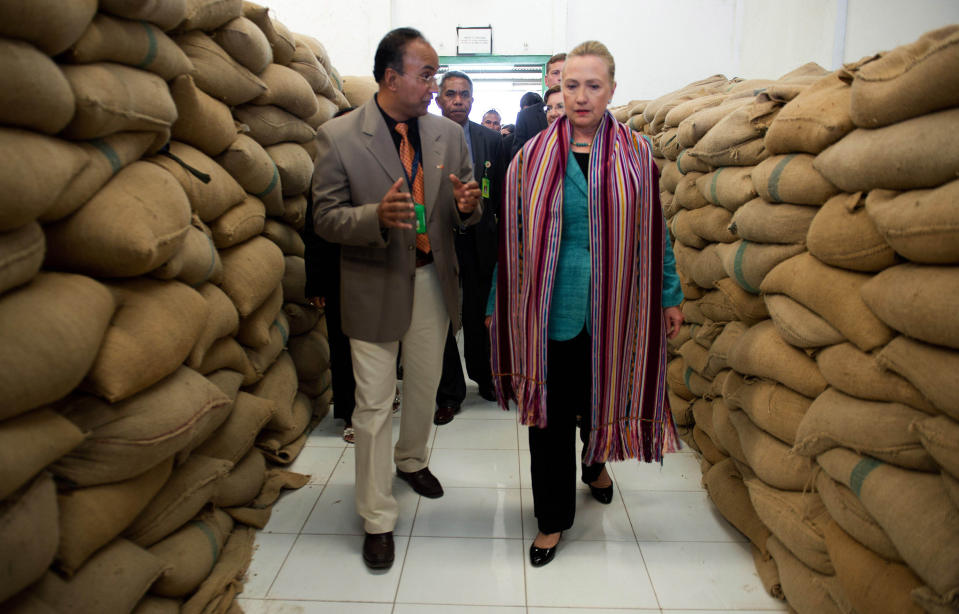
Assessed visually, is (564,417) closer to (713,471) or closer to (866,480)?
(713,471)

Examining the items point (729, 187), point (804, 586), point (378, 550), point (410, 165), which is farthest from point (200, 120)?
point (804, 586)

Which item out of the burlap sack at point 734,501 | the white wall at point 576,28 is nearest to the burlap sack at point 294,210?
the burlap sack at point 734,501

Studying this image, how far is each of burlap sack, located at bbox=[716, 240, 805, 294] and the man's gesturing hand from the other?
95 cm

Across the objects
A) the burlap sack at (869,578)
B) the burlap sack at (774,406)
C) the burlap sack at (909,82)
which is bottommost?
the burlap sack at (869,578)

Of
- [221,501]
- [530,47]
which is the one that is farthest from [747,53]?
[221,501]

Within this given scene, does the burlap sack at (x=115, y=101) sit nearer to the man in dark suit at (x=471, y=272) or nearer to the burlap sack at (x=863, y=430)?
the man in dark suit at (x=471, y=272)

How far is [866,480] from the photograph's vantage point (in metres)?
1.48

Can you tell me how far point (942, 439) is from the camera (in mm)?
1265

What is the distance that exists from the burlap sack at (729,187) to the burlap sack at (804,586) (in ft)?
3.89

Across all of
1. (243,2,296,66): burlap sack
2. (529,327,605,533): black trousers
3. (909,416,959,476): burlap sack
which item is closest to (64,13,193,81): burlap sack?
(243,2,296,66): burlap sack

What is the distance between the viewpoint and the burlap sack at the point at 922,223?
127 centimetres

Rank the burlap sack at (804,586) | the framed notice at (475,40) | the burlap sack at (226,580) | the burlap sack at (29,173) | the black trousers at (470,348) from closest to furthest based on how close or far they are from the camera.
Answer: the burlap sack at (29,173)
the burlap sack at (804,586)
the burlap sack at (226,580)
the black trousers at (470,348)
the framed notice at (475,40)

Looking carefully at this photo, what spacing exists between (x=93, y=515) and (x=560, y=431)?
4.40 feet

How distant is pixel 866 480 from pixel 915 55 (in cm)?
100
